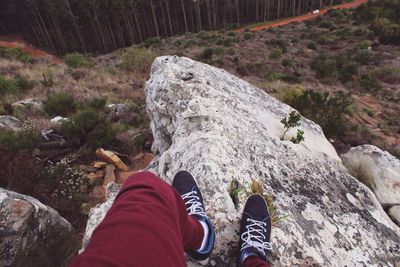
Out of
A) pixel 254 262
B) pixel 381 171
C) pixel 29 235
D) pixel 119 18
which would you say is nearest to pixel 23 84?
pixel 29 235

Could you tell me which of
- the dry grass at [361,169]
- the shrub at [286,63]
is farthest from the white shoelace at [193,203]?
the shrub at [286,63]

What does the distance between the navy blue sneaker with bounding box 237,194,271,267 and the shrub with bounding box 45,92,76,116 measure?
21.2ft

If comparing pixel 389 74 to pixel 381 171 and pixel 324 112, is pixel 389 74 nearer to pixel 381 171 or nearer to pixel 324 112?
pixel 324 112

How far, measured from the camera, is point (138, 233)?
3.71ft

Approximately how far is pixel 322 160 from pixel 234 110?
1325 mm

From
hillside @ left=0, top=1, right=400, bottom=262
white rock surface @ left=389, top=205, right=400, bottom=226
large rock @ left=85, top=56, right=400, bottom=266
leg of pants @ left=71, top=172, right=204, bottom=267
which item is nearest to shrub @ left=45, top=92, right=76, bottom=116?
hillside @ left=0, top=1, right=400, bottom=262

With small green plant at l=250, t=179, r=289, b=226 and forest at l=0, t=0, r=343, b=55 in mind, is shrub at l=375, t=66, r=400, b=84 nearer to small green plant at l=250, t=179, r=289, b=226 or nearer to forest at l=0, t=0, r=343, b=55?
small green plant at l=250, t=179, r=289, b=226

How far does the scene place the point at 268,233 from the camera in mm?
2309

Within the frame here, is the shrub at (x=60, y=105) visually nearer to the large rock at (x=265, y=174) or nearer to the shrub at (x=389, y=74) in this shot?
the large rock at (x=265, y=174)

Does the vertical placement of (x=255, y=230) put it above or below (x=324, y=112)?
above

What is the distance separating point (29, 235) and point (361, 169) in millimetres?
4377

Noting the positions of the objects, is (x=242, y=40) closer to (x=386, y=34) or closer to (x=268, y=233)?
(x=386, y=34)

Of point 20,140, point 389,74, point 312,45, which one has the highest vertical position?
point 20,140

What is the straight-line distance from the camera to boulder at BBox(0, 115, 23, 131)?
5.72m
